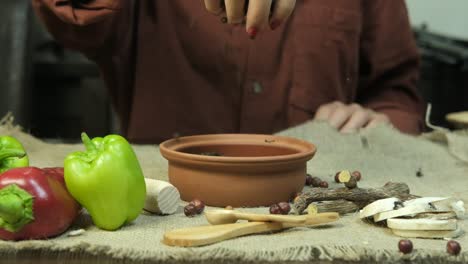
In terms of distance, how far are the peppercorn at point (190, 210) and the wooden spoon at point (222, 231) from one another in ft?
0.28

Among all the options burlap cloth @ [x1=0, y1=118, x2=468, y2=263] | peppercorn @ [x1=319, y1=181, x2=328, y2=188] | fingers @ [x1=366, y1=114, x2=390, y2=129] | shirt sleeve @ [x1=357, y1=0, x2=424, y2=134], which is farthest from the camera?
shirt sleeve @ [x1=357, y1=0, x2=424, y2=134]

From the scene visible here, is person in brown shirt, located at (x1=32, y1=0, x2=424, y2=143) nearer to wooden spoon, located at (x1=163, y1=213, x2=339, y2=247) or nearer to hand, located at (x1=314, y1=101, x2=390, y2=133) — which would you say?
hand, located at (x1=314, y1=101, x2=390, y2=133)

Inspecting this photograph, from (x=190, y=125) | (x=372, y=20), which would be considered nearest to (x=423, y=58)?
(x=372, y=20)

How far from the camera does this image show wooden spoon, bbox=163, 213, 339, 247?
663mm

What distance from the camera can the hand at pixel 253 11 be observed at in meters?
0.83

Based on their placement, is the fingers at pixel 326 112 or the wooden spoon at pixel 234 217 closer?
→ the wooden spoon at pixel 234 217

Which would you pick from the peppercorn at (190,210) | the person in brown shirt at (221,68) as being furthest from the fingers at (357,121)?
the peppercorn at (190,210)

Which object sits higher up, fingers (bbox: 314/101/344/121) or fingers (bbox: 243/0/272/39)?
fingers (bbox: 243/0/272/39)

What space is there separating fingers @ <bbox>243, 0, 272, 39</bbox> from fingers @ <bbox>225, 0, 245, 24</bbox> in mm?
12

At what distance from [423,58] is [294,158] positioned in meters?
1.35

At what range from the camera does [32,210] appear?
677 mm

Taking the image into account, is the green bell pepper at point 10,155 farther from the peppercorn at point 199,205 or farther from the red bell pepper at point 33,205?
the peppercorn at point 199,205

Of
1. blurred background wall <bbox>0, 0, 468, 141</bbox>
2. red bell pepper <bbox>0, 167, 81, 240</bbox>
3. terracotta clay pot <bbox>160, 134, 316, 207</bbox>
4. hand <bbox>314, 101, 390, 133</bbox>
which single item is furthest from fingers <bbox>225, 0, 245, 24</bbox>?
blurred background wall <bbox>0, 0, 468, 141</bbox>

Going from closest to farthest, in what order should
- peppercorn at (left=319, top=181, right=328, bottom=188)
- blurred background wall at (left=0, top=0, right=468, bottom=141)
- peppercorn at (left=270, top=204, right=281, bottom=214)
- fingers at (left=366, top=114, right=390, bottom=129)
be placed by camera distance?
1. peppercorn at (left=270, top=204, right=281, bottom=214)
2. peppercorn at (left=319, top=181, right=328, bottom=188)
3. fingers at (left=366, top=114, right=390, bottom=129)
4. blurred background wall at (left=0, top=0, right=468, bottom=141)
